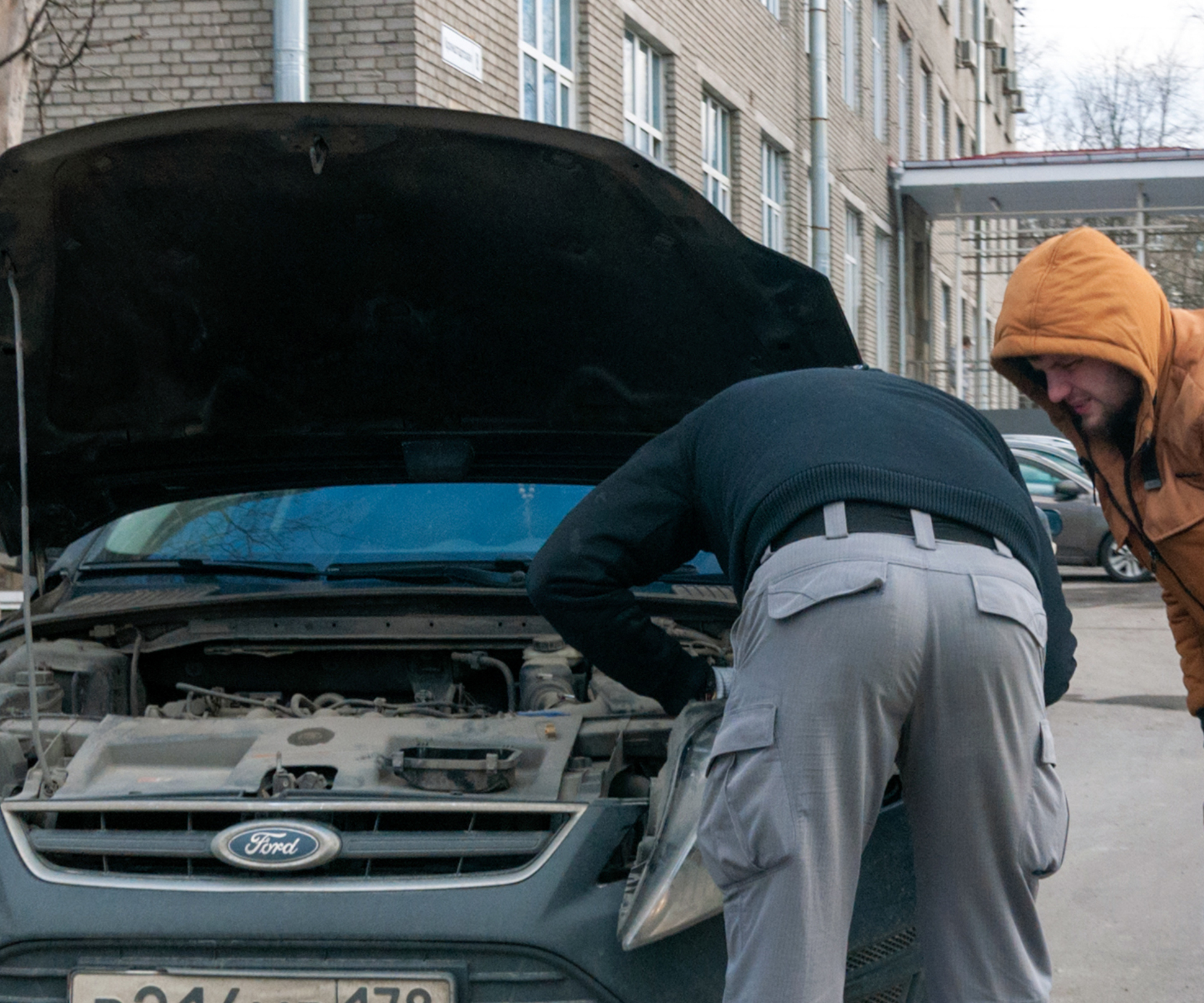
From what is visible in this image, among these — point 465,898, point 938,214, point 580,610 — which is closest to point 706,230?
point 580,610

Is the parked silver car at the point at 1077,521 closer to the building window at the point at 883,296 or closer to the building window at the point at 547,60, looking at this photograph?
the building window at the point at 547,60

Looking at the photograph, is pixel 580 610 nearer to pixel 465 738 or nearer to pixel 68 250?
pixel 465 738

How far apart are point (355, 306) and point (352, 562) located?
2.42 ft

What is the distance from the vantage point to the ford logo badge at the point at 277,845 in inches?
95.5

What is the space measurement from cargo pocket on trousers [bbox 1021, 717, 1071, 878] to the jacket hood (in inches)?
28.9

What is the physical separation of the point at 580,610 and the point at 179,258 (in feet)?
4.70

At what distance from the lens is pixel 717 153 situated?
1588cm

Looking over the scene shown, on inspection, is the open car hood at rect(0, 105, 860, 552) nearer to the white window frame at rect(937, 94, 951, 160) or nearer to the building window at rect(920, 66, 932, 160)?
the building window at rect(920, 66, 932, 160)

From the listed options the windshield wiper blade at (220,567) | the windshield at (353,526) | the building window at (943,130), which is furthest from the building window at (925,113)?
the windshield wiper blade at (220,567)

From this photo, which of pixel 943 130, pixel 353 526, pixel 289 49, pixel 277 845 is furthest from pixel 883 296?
pixel 277 845

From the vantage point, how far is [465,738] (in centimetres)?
292

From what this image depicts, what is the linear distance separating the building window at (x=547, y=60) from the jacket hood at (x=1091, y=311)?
28.0 feet

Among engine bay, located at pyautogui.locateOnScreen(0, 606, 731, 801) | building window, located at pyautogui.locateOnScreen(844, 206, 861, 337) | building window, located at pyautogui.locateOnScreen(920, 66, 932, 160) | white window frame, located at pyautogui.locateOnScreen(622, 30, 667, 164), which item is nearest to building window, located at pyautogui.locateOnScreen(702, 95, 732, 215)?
white window frame, located at pyautogui.locateOnScreen(622, 30, 667, 164)

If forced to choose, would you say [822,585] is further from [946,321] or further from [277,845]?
[946,321]
